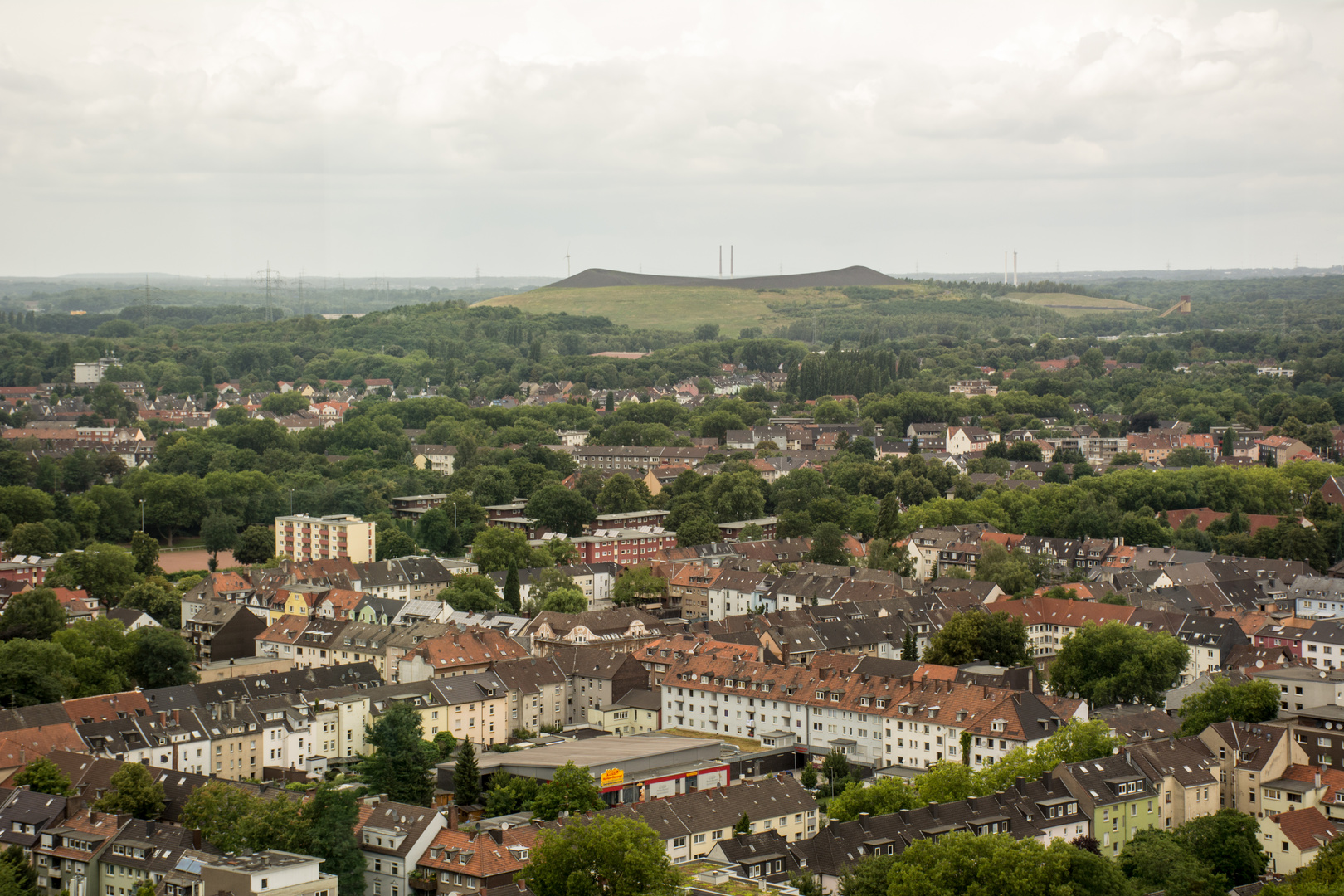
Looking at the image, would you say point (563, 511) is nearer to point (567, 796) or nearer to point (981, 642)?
point (981, 642)

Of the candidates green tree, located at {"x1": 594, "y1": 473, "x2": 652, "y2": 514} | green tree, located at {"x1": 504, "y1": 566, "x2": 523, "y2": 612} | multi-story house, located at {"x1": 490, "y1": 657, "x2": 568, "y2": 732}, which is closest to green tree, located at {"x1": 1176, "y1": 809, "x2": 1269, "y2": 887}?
multi-story house, located at {"x1": 490, "y1": 657, "x2": 568, "y2": 732}

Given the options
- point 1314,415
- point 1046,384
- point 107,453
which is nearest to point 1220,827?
point 107,453

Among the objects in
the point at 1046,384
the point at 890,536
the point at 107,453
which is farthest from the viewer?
the point at 1046,384

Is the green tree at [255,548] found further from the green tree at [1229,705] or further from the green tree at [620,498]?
the green tree at [1229,705]

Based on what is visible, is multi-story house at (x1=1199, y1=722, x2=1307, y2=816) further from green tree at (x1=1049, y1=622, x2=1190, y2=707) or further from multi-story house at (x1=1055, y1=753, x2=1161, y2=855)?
green tree at (x1=1049, y1=622, x2=1190, y2=707)

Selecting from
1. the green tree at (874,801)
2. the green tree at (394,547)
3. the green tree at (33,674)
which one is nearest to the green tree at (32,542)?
the green tree at (394,547)

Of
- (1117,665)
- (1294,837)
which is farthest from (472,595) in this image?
(1294,837)

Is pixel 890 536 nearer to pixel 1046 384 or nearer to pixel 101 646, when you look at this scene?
pixel 101 646
